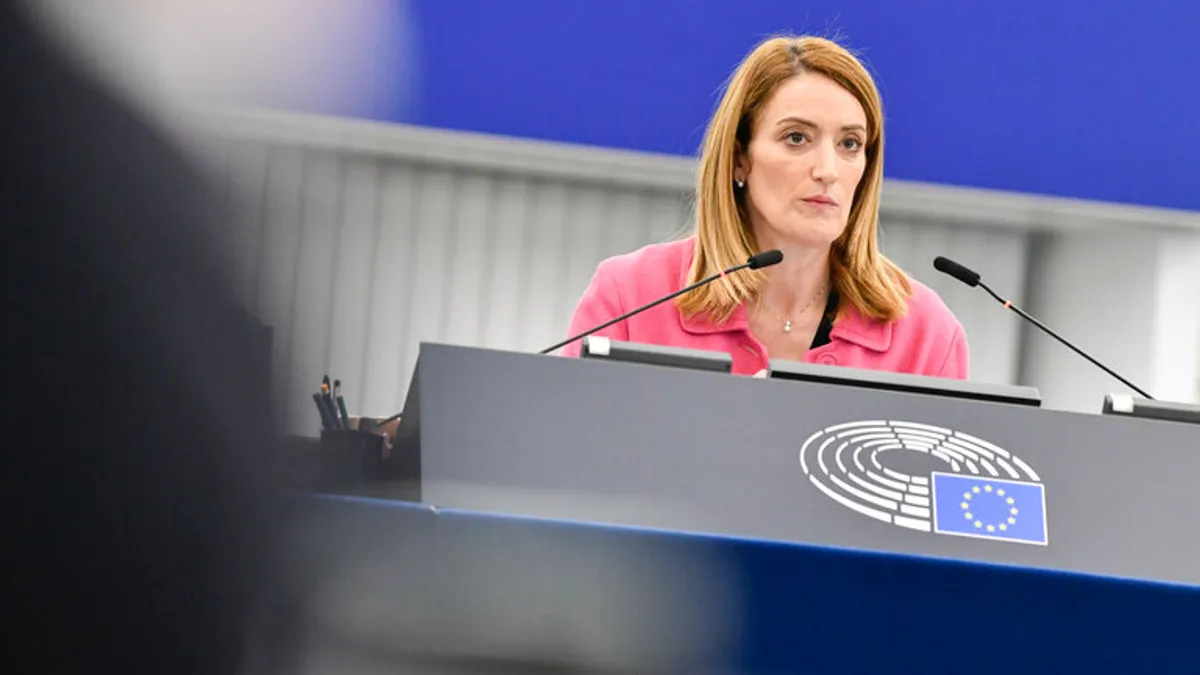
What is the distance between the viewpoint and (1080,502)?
1.17m

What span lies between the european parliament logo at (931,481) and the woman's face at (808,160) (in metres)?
0.95

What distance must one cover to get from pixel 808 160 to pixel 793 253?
0.14 meters

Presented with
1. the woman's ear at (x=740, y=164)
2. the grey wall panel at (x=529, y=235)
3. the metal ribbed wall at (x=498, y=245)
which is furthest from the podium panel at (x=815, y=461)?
the metal ribbed wall at (x=498, y=245)

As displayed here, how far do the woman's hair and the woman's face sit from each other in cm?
2

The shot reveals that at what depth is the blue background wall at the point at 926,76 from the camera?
114 inches

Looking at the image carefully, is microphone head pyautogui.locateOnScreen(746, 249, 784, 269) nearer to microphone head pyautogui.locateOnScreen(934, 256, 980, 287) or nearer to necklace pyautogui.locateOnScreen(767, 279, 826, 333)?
microphone head pyautogui.locateOnScreen(934, 256, 980, 287)

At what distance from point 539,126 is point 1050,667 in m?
2.00

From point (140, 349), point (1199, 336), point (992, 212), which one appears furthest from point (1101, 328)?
point (140, 349)

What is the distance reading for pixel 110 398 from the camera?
0.36m

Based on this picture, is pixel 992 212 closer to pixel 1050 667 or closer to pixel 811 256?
pixel 811 256

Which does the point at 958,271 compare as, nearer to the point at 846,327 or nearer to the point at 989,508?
the point at 846,327

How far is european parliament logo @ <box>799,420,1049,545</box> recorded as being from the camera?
1127 millimetres

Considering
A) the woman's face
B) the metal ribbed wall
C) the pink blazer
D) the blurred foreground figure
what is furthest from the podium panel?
the metal ribbed wall

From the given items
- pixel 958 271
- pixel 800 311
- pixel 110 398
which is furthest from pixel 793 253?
pixel 110 398
